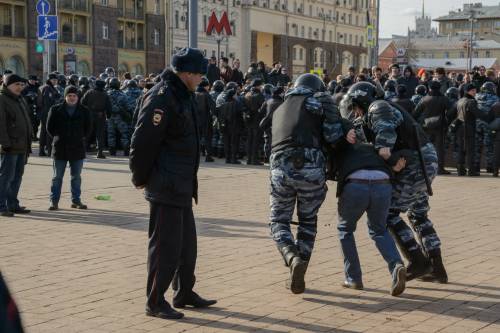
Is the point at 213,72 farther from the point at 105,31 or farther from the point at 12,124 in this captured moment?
the point at 105,31

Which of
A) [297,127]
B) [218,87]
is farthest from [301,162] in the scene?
[218,87]

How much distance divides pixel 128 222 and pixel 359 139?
4530 mm

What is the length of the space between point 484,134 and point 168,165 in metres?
13.5

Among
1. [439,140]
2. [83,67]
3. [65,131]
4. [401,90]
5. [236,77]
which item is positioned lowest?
[439,140]

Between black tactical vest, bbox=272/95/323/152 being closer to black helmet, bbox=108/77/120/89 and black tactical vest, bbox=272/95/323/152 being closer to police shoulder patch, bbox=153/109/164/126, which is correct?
police shoulder patch, bbox=153/109/164/126

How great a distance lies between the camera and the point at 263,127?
17.4 m

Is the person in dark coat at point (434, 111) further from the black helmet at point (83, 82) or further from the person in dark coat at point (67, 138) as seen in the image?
the black helmet at point (83, 82)

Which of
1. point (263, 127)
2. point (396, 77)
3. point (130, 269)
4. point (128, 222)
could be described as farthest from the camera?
point (396, 77)

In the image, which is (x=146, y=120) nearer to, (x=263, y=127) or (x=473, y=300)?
(x=473, y=300)

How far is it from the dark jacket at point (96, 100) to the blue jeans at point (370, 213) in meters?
14.1

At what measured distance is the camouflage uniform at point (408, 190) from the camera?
6590 millimetres

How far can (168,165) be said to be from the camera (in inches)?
231

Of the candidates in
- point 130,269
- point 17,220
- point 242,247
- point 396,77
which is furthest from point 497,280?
point 396,77

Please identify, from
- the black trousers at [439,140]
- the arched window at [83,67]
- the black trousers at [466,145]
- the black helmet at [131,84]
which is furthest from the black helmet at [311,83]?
the arched window at [83,67]
